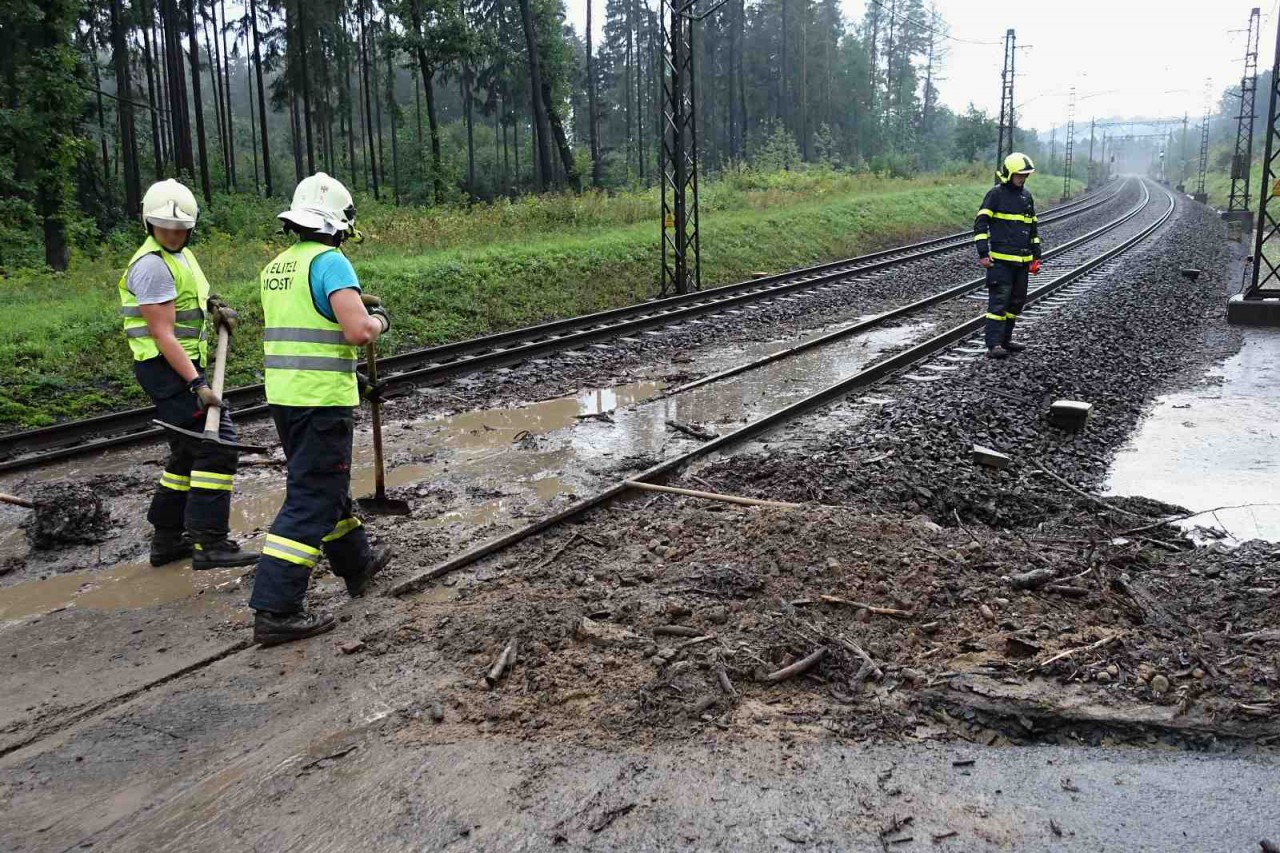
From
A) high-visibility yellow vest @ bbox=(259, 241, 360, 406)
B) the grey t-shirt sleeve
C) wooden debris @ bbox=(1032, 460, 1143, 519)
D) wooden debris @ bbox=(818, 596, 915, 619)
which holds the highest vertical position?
the grey t-shirt sleeve

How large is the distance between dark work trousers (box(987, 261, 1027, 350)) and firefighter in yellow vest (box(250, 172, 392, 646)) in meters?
8.60

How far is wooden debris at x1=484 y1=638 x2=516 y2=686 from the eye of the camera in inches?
142

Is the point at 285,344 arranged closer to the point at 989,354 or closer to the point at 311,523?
the point at 311,523

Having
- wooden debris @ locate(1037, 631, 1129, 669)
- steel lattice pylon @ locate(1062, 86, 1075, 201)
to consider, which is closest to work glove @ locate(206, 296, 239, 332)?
wooden debris @ locate(1037, 631, 1129, 669)

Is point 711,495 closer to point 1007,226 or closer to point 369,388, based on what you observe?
point 369,388

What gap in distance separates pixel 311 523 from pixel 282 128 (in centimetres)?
8980

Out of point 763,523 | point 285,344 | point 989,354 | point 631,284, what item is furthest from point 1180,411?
point 631,284

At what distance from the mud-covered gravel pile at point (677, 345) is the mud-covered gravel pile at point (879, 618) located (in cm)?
391

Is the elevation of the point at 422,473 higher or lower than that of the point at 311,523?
lower

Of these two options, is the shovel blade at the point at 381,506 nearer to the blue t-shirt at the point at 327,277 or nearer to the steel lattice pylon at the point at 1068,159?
the blue t-shirt at the point at 327,277

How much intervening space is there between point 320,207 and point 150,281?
4.67 feet

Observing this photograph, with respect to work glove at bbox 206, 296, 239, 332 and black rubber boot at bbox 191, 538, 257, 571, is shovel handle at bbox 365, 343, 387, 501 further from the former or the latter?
work glove at bbox 206, 296, 239, 332

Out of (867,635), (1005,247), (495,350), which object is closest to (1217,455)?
(1005,247)

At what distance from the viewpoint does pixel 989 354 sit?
10.9 metres
